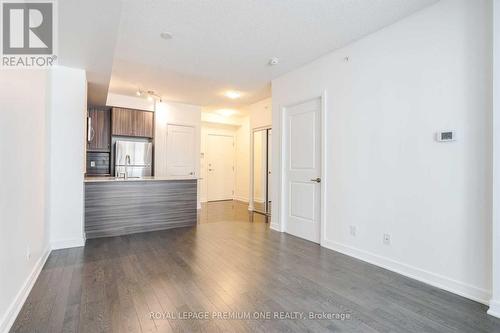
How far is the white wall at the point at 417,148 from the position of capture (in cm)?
214

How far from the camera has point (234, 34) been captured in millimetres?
2955

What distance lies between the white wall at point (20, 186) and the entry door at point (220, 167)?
5.26 m

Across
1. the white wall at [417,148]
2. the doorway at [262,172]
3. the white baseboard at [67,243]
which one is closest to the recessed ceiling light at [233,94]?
the doorway at [262,172]

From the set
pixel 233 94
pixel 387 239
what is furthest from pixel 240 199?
pixel 387 239

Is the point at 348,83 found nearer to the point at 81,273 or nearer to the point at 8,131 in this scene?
the point at 8,131

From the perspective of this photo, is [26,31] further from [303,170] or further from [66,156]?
[303,170]

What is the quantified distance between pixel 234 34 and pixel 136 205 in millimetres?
3122

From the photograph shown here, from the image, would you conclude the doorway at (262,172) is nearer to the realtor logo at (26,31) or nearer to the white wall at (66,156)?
the white wall at (66,156)

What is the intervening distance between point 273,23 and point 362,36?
113 cm

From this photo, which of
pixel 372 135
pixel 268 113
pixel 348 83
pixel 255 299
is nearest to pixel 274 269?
pixel 255 299

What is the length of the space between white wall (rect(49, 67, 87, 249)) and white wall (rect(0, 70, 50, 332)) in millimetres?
486

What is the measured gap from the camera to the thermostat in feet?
7.46
